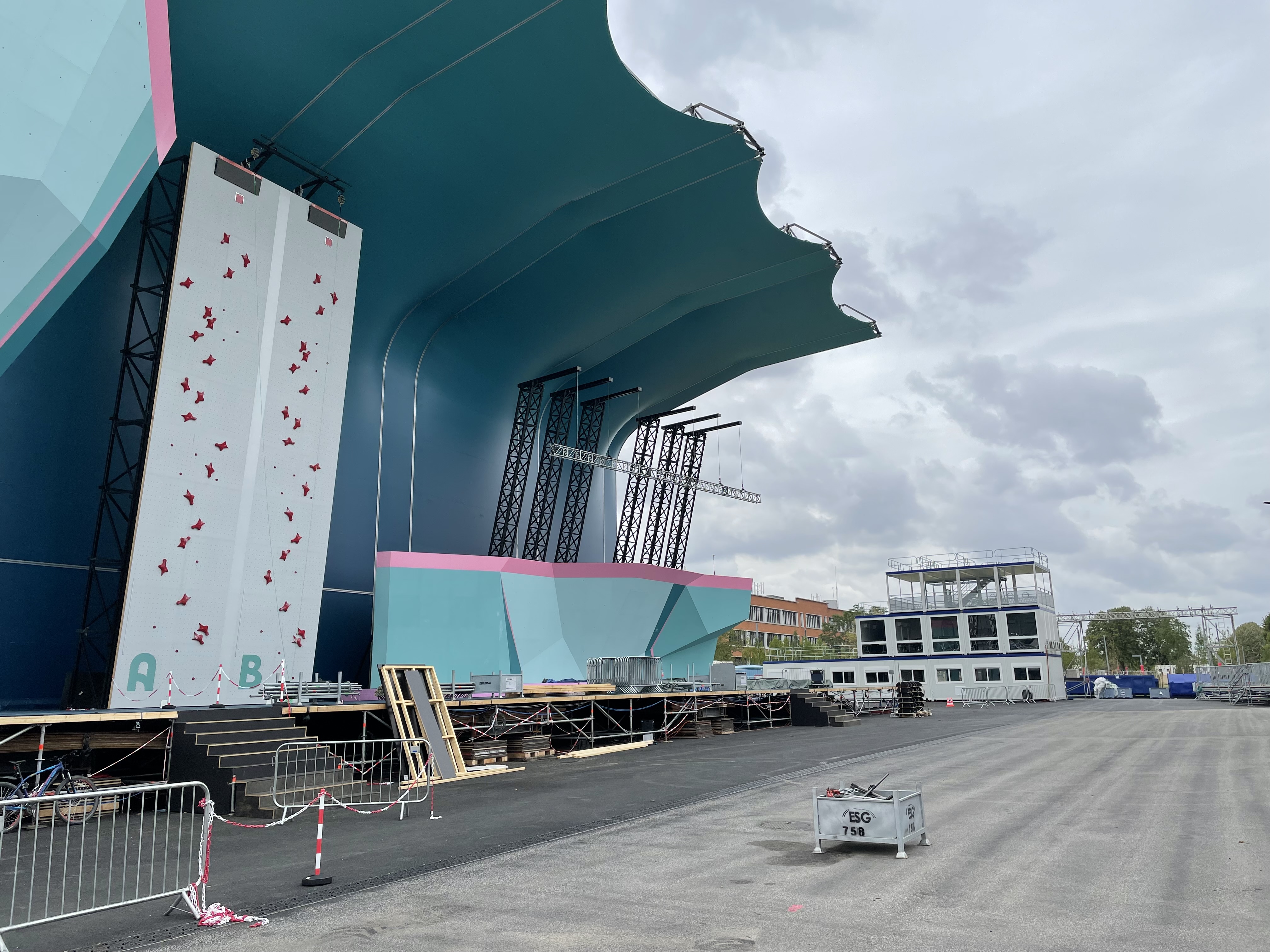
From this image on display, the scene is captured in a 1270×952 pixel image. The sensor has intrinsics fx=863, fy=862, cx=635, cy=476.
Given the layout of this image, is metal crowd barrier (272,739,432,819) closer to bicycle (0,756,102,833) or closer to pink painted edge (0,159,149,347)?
bicycle (0,756,102,833)

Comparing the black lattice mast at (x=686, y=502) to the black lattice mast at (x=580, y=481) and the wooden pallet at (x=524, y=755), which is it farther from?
the wooden pallet at (x=524, y=755)

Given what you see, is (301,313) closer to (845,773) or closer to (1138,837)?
(845,773)

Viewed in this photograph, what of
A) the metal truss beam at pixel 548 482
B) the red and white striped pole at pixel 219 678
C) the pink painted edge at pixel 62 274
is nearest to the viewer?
the pink painted edge at pixel 62 274

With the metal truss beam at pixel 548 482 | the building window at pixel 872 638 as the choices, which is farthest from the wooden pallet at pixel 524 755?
the building window at pixel 872 638

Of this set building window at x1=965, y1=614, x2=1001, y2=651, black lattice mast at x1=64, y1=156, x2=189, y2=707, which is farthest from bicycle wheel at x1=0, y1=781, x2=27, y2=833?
building window at x1=965, y1=614, x2=1001, y2=651

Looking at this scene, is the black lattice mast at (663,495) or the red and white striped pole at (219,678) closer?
the red and white striped pole at (219,678)

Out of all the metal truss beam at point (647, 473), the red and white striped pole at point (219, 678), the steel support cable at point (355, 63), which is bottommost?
the red and white striped pole at point (219, 678)

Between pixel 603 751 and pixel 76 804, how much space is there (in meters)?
14.4

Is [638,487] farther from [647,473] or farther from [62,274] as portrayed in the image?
[62,274]

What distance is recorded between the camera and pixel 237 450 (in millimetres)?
20938

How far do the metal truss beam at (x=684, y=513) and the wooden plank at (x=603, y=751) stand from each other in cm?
2362

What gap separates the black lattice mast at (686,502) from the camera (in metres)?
51.8

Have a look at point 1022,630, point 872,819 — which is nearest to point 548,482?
point 872,819

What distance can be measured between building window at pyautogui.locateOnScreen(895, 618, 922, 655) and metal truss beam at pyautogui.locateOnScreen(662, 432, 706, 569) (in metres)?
24.0
